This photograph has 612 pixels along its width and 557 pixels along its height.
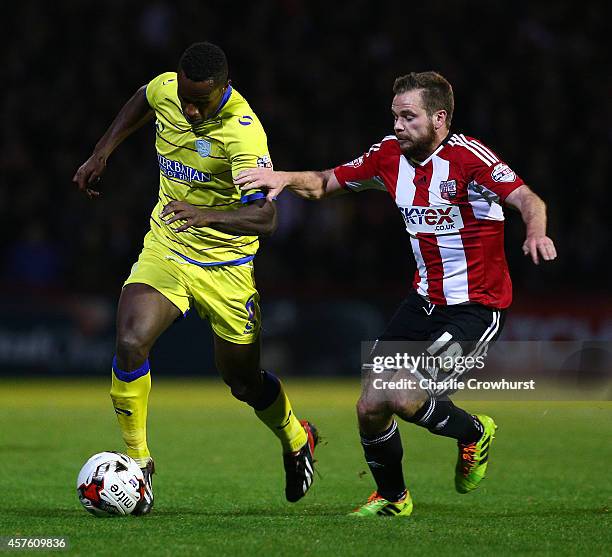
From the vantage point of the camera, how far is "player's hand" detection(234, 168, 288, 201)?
6.14 meters

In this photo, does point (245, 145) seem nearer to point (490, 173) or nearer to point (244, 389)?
point (490, 173)

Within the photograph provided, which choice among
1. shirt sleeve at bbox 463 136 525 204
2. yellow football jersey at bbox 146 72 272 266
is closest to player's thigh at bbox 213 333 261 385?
yellow football jersey at bbox 146 72 272 266

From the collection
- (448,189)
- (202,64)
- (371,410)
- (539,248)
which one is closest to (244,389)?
(371,410)

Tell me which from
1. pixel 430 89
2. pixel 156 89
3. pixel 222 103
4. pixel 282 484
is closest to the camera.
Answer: pixel 430 89

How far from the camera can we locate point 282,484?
7.64m

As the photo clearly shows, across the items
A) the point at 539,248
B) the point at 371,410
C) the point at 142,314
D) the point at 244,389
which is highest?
the point at 539,248

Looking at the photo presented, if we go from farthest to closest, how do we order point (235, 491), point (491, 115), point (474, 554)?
point (491, 115)
point (235, 491)
point (474, 554)

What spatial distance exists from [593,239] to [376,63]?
4.11m

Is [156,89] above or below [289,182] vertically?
above

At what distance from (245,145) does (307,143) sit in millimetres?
9542

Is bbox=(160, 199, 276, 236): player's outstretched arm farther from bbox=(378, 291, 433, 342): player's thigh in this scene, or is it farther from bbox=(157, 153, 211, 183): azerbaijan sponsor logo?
bbox=(378, 291, 433, 342): player's thigh

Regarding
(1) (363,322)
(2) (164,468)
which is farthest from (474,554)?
(1) (363,322)

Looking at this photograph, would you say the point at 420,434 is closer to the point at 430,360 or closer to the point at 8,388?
the point at 430,360

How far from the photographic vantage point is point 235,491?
7203mm
